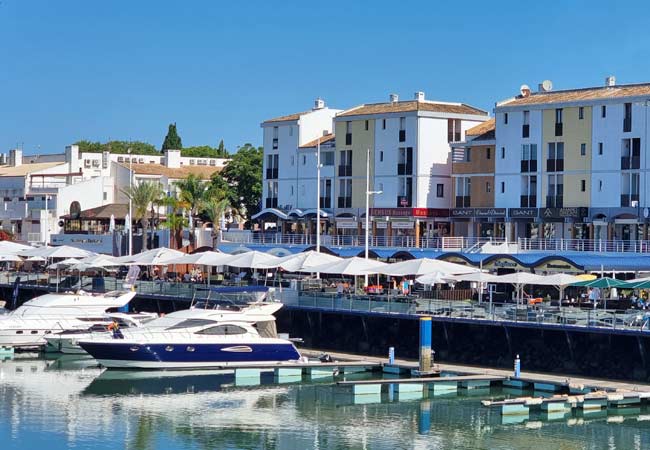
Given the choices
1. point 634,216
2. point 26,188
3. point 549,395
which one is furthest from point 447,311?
point 26,188

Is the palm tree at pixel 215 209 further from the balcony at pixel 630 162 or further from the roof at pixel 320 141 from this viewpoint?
the balcony at pixel 630 162

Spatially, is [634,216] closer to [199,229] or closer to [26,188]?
[199,229]

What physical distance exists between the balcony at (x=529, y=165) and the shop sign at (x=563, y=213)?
9.01 ft

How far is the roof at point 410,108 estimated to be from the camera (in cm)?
9375

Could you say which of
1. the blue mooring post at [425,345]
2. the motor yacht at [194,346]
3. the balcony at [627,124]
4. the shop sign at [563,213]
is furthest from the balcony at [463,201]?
the blue mooring post at [425,345]

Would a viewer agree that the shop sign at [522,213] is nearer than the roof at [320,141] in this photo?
Yes

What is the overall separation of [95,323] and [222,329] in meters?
11.5

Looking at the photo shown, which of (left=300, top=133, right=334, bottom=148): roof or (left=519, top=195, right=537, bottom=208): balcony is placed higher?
(left=300, top=133, right=334, bottom=148): roof

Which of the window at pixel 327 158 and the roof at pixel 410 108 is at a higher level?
the roof at pixel 410 108

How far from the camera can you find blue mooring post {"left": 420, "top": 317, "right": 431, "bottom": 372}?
182 feet

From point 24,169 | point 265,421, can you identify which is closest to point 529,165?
point 265,421

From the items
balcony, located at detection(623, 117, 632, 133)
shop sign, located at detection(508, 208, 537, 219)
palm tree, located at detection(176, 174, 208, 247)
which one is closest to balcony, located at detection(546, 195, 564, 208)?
shop sign, located at detection(508, 208, 537, 219)

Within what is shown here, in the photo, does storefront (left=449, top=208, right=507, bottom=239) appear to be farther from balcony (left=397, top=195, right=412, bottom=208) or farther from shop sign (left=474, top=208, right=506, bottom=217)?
balcony (left=397, top=195, right=412, bottom=208)

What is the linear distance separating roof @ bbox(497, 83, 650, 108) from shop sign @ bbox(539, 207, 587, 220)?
6562mm
